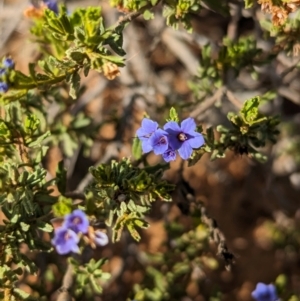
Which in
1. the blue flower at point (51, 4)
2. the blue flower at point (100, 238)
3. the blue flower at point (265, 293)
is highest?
the blue flower at point (51, 4)

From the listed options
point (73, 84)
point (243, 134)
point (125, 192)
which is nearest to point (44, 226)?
point (125, 192)

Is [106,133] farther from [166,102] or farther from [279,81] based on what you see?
[279,81]

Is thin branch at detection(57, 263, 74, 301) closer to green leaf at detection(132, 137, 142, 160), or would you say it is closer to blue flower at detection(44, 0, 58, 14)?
green leaf at detection(132, 137, 142, 160)

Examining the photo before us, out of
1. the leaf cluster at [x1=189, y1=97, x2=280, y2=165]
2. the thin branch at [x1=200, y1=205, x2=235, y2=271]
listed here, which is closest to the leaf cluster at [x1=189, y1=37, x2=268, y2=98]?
the leaf cluster at [x1=189, y1=97, x2=280, y2=165]

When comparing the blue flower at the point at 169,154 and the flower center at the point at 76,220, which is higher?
the blue flower at the point at 169,154

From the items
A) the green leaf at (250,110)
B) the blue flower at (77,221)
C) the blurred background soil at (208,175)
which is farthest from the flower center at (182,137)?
the blurred background soil at (208,175)

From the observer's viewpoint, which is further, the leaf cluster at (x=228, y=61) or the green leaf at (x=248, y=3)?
the leaf cluster at (x=228, y=61)

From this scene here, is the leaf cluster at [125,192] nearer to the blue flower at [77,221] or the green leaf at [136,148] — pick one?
the blue flower at [77,221]
